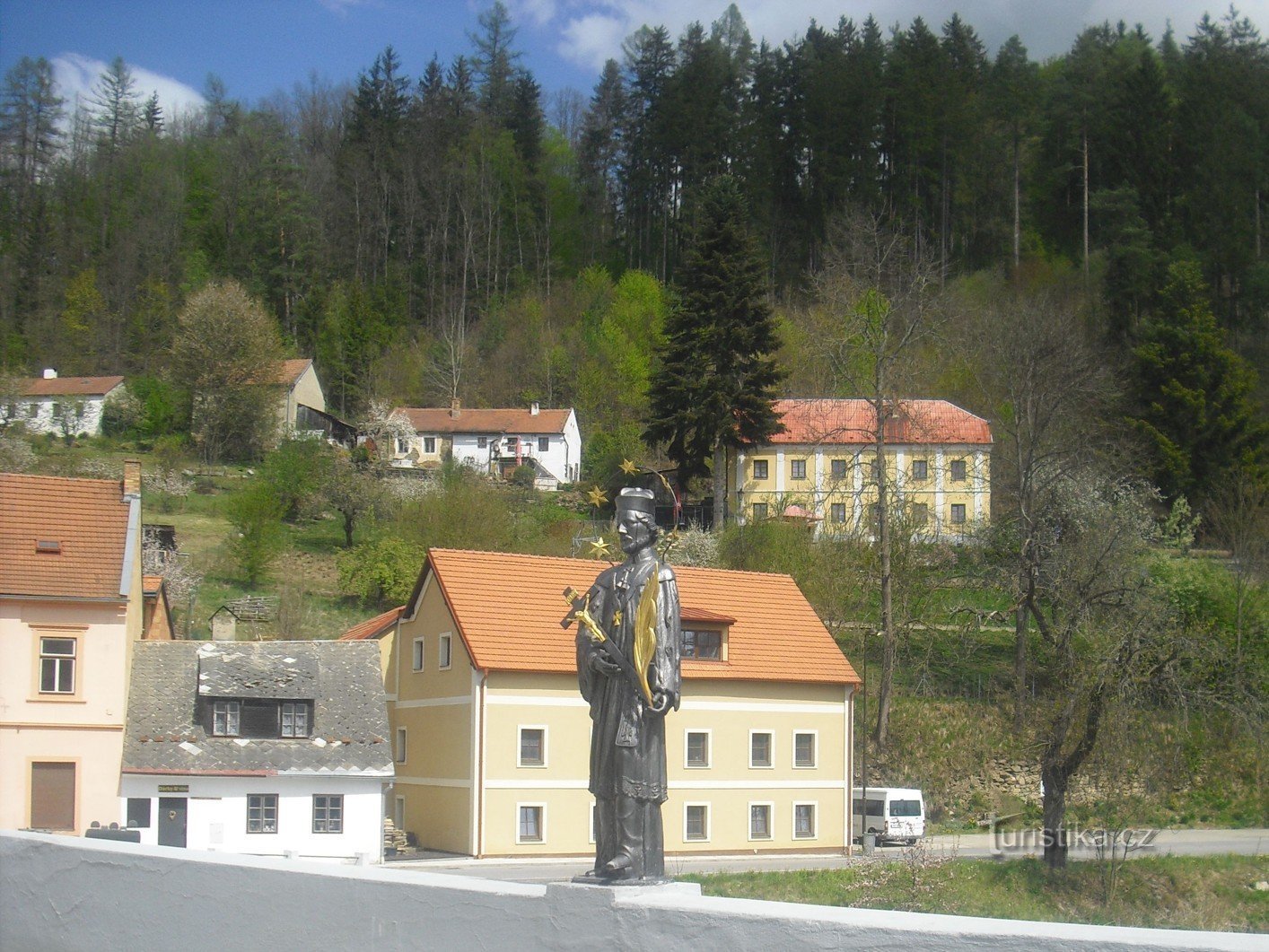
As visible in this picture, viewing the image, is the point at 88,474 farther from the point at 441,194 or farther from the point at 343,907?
the point at 343,907

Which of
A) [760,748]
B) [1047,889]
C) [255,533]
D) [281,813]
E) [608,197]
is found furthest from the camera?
[608,197]

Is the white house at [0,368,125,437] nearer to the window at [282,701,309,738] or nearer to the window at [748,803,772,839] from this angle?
→ the window at [282,701,309,738]

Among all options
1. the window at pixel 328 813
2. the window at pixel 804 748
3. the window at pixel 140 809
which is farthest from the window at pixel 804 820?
the window at pixel 140 809

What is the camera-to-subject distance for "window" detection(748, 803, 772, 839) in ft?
109

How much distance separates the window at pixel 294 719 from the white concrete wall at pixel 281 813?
1366 mm

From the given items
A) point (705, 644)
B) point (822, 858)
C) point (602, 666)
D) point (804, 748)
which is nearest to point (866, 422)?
point (804, 748)

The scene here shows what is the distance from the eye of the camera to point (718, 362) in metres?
58.2

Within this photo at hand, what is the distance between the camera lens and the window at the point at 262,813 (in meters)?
29.3

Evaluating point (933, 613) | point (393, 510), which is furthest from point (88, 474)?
point (933, 613)

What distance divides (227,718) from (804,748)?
14.2 meters

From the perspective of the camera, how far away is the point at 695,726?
33.1 metres

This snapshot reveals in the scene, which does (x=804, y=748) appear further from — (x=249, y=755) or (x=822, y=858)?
(x=249, y=755)

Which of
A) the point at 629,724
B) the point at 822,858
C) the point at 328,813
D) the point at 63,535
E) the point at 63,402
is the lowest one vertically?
the point at 822,858

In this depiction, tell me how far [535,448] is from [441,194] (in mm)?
28246
